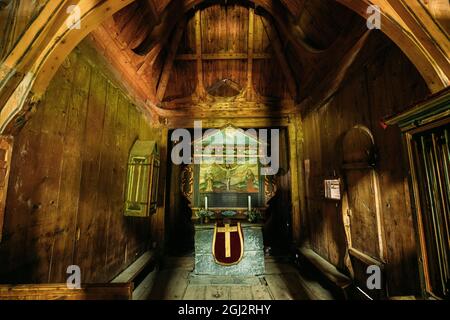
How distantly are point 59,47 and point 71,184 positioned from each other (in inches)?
54.5

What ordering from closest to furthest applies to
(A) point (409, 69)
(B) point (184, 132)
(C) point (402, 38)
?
(C) point (402, 38) → (A) point (409, 69) → (B) point (184, 132)

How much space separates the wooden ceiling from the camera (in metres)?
3.04

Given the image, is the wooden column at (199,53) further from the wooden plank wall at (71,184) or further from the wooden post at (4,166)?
the wooden post at (4,166)

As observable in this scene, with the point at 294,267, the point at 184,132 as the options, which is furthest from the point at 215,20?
the point at 294,267

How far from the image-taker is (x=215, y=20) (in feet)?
14.3

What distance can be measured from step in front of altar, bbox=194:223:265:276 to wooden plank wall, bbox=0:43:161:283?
129cm

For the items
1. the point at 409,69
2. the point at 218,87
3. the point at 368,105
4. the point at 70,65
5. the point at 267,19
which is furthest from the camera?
the point at 218,87

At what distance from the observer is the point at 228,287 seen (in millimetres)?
3553

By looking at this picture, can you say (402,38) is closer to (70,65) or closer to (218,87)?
(70,65)

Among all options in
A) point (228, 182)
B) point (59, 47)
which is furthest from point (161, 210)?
point (59, 47)

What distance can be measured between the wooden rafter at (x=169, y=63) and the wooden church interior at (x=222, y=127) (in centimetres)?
3

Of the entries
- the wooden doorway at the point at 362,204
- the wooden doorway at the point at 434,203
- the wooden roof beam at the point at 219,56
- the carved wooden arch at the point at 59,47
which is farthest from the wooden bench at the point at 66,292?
the wooden roof beam at the point at 219,56

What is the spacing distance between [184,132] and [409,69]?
4.93 m

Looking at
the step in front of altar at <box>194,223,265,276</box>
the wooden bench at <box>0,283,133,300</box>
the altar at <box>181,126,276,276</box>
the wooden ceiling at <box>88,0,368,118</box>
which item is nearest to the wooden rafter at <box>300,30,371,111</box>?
the wooden ceiling at <box>88,0,368,118</box>
